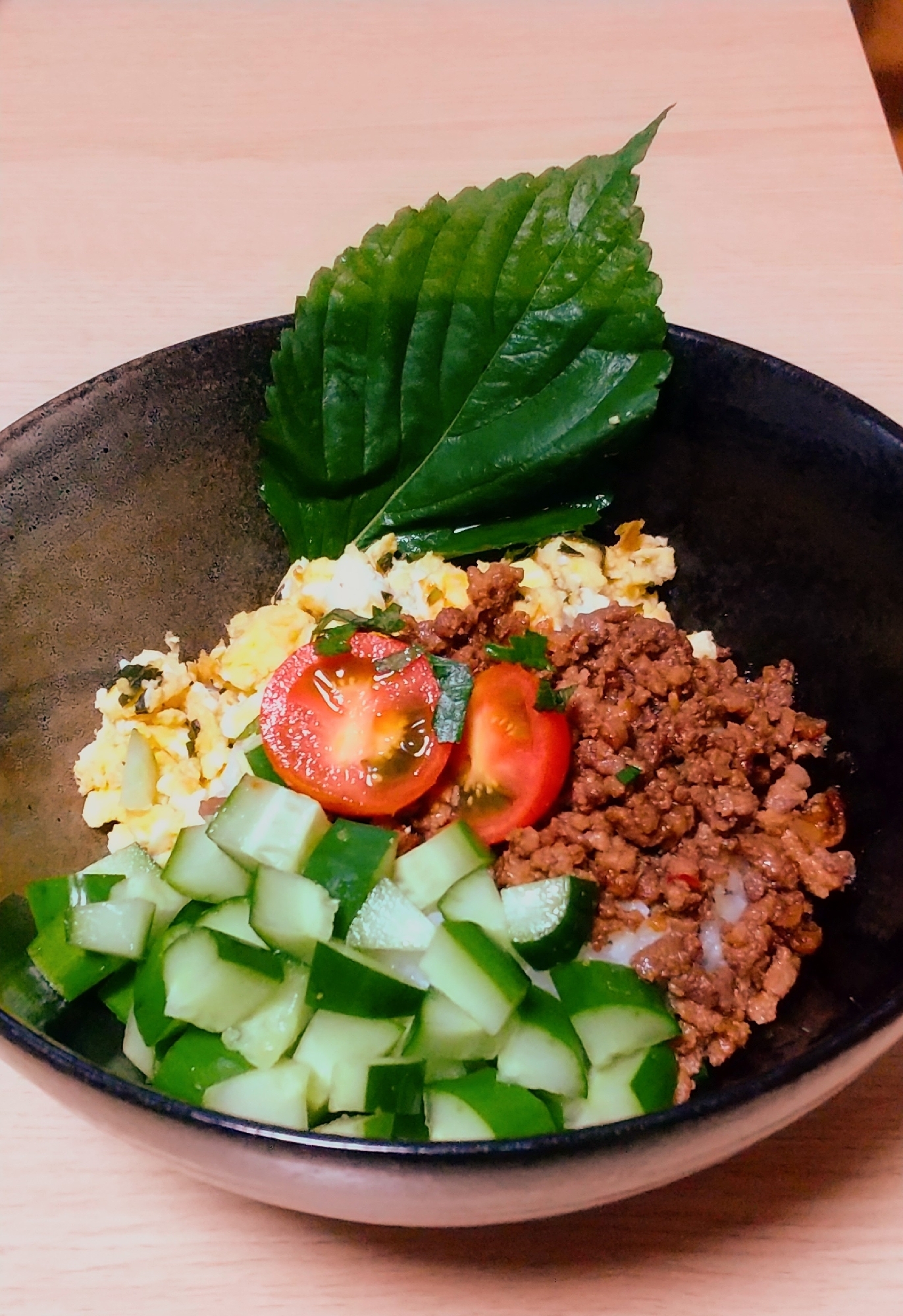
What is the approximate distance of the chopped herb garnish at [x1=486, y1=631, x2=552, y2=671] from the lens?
4.64 feet

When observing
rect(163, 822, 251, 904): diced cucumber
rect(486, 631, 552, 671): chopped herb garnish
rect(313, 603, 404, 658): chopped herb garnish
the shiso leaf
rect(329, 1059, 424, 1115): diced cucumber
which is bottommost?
rect(329, 1059, 424, 1115): diced cucumber

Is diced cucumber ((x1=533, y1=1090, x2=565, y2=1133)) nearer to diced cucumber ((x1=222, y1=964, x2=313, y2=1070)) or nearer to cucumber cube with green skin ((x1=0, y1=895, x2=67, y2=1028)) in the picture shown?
diced cucumber ((x1=222, y1=964, x2=313, y2=1070))

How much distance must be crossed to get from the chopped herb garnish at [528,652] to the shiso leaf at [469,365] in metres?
0.32

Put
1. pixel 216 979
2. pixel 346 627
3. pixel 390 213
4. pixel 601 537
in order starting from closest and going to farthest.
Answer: pixel 216 979 < pixel 346 627 < pixel 601 537 < pixel 390 213

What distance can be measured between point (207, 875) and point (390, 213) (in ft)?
5.76

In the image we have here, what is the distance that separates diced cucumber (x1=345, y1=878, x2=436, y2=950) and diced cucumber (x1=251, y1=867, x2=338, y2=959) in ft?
0.11

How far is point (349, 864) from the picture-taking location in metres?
1.24

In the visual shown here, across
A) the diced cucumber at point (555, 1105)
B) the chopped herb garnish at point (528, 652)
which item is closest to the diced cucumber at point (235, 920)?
the diced cucumber at point (555, 1105)

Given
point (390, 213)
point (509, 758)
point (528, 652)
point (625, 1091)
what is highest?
point (390, 213)

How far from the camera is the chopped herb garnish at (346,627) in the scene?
57.2 inches

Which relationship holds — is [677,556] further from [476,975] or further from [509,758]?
[476,975]

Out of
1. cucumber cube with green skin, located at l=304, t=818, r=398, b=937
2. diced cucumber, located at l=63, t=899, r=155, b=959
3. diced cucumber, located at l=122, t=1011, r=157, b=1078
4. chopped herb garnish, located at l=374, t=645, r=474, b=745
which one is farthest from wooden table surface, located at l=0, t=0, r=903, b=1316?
chopped herb garnish, located at l=374, t=645, r=474, b=745

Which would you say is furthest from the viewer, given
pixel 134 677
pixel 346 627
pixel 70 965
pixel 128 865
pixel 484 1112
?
pixel 134 677

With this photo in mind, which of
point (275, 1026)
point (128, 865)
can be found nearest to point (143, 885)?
point (128, 865)
